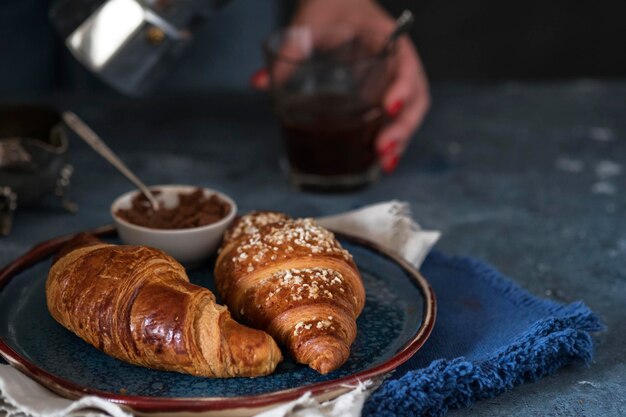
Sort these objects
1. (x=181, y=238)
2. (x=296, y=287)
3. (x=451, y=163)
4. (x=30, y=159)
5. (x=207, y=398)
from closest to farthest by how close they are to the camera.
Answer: (x=207, y=398)
(x=296, y=287)
(x=181, y=238)
(x=30, y=159)
(x=451, y=163)

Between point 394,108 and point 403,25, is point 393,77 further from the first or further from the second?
point 403,25

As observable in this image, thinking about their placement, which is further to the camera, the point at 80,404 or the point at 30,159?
the point at 30,159

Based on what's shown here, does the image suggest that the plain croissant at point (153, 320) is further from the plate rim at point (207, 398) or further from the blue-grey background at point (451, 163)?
the blue-grey background at point (451, 163)

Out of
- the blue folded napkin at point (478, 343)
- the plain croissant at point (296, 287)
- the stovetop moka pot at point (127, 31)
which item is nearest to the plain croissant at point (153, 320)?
the plain croissant at point (296, 287)

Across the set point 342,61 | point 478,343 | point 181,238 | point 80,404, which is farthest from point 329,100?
point 80,404

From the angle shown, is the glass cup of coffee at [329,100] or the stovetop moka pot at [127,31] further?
the glass cup of coffee at [329,100]

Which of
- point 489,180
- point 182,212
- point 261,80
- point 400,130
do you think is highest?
point 182,212
